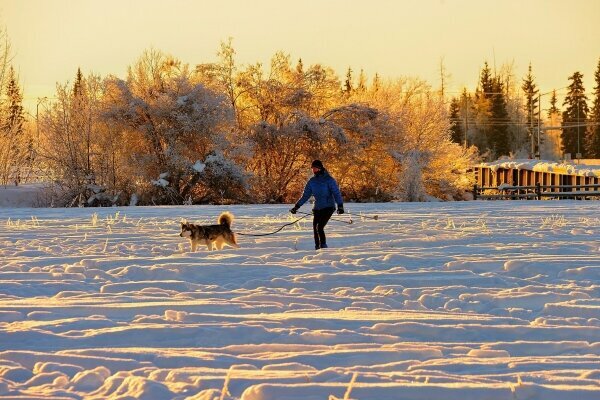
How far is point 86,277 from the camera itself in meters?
11.0

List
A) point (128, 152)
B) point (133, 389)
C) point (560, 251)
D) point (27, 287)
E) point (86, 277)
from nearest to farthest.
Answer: point (133, 389) < point (27, 287) < point (86, 277) < point (560, 251) < point (128, 152)

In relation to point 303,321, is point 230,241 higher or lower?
higher

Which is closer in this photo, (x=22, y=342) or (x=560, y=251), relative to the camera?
(x=22, y=342)

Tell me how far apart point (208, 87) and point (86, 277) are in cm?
2881

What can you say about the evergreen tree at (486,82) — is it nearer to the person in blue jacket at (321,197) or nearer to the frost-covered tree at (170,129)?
the frost-covered tree at (170,129)

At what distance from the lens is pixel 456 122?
3772 inches

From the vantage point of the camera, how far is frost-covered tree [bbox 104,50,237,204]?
1443 inches

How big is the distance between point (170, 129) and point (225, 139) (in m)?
2.62

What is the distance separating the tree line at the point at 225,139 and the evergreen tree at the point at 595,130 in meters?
46.1

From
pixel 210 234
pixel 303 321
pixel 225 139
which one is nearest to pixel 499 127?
pixel 225 139

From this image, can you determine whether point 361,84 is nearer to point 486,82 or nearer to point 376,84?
point 376,84

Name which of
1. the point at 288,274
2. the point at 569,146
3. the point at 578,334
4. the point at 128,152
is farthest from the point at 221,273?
the point at 569,146

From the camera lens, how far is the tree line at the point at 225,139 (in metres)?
36.9

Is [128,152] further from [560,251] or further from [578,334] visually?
[578,334]
